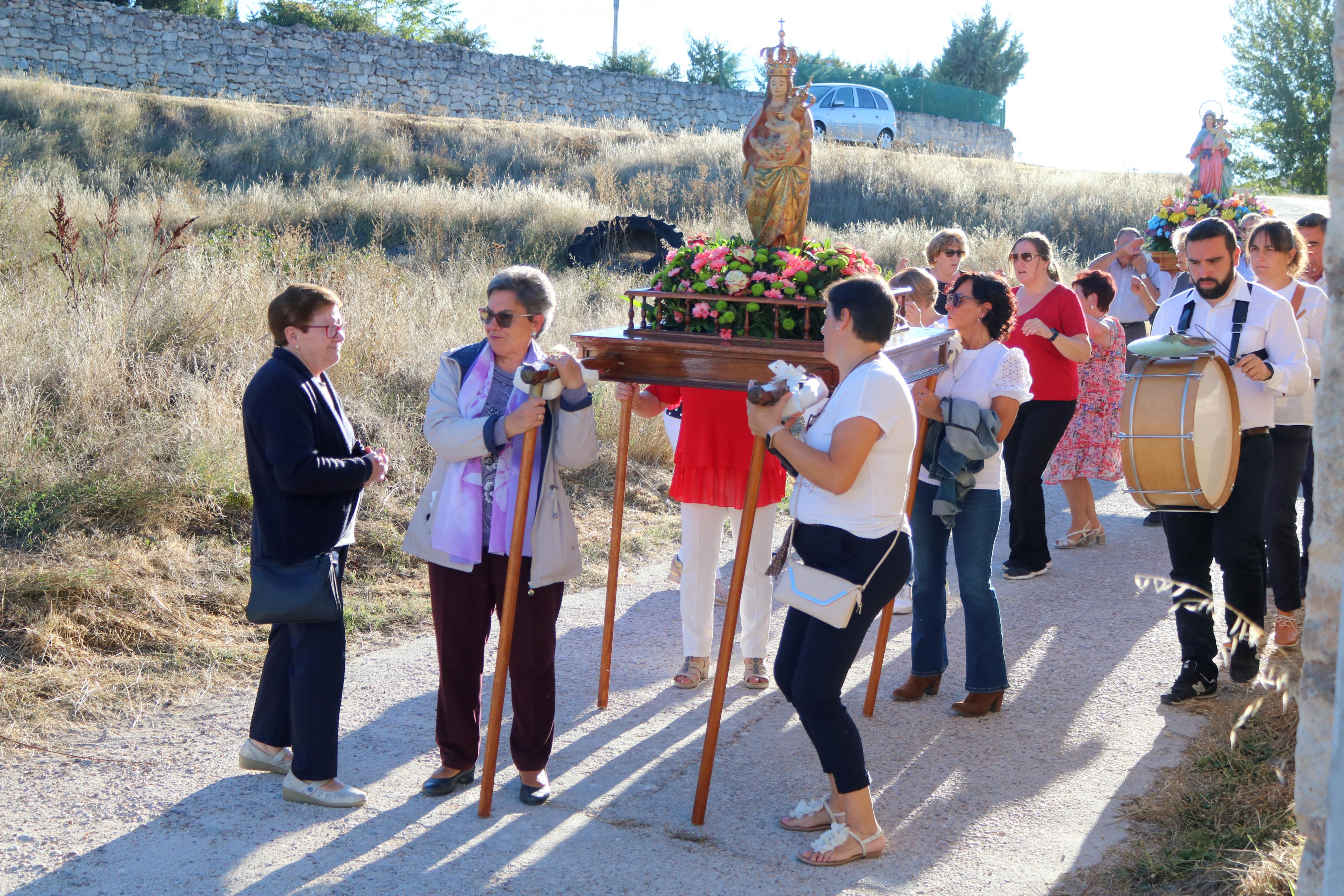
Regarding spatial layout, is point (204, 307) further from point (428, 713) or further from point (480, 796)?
point (480, 796)

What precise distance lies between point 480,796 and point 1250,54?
4737cm

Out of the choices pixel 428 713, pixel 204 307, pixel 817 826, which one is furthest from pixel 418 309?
pixel 817 826

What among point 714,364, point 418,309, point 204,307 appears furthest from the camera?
point 418,309

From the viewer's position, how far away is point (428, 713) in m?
4.77

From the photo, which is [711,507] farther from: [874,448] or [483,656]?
[874,448]

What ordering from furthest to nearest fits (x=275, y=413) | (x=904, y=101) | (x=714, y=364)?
(x=904, y=101)
(x=714, y=364)
(x=275, y=413)

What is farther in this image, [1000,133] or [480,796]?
[1000,133]

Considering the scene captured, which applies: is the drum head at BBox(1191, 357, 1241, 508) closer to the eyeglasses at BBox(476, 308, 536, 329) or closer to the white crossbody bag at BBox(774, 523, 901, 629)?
the white crossbody bag at BBox(774, 523, 901, 629)

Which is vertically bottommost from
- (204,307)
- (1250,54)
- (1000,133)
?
(204,307)

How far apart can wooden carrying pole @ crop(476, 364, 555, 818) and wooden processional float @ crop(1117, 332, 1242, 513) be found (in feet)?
8.43

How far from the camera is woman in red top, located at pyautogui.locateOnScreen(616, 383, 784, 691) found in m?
5.06

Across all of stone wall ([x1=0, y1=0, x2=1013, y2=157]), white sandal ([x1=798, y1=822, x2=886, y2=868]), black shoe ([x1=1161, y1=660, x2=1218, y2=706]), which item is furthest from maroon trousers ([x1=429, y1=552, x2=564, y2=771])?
stone wall ([x1=0, y1=0, x2=1013, y2=157])

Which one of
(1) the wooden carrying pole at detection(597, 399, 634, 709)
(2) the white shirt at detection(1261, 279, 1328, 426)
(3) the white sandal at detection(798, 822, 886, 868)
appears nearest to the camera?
(3) the white sandal at detection(798, 822, 886, 868)

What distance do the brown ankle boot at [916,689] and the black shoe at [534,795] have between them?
6.06ft
